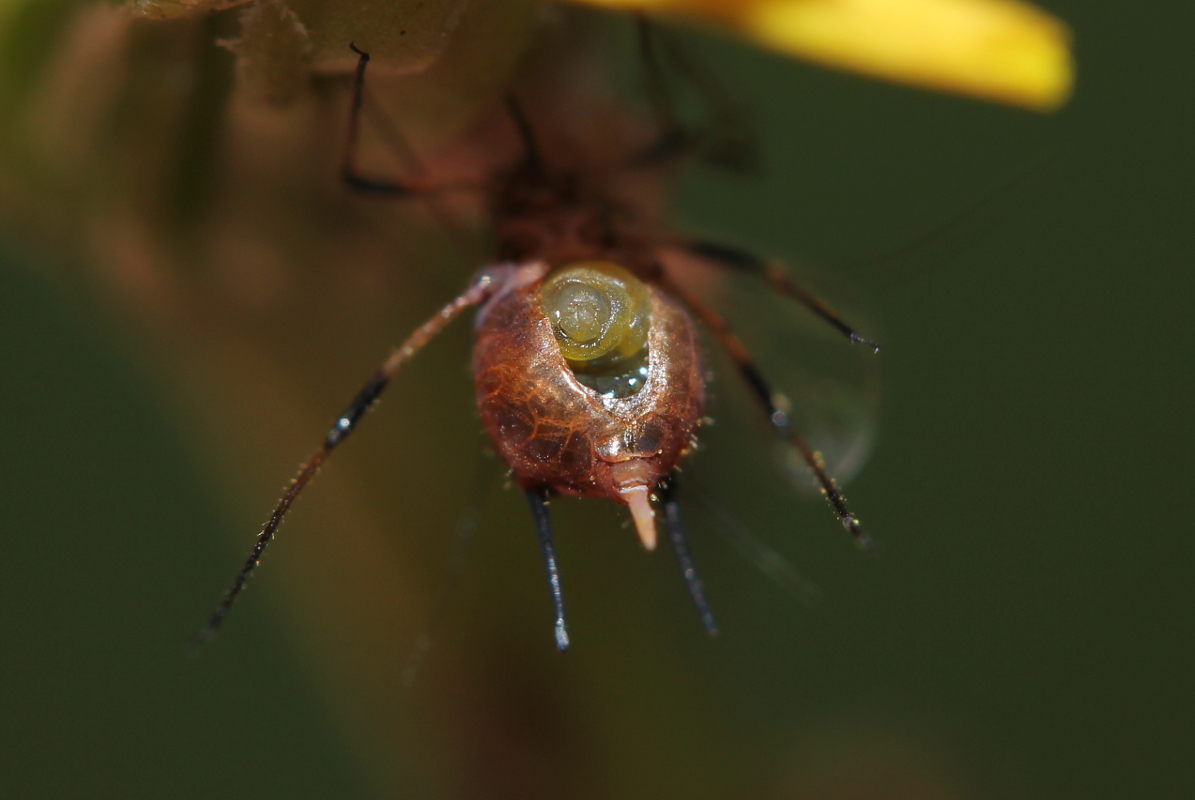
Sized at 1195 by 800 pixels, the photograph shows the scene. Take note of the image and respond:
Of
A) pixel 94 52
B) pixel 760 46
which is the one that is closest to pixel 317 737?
pixel 94 52

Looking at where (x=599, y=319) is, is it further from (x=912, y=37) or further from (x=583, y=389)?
(x=912, y=37)

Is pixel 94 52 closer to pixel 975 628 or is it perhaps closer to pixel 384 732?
pixel 384 732

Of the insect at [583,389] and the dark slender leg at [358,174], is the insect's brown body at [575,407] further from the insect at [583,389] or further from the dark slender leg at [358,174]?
the dark slender leg at [358,174]

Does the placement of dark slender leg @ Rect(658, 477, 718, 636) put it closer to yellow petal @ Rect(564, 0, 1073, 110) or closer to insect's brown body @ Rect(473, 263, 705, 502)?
insect's brown body @ Rect(473, 263, 705, 502)

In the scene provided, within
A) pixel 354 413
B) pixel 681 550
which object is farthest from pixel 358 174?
pixel 681 550

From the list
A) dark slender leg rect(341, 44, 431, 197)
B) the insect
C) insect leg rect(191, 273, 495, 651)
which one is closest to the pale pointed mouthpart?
the insect

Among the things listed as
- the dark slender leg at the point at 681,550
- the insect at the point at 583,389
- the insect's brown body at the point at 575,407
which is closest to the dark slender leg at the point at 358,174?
the insect at the point at 583,389
